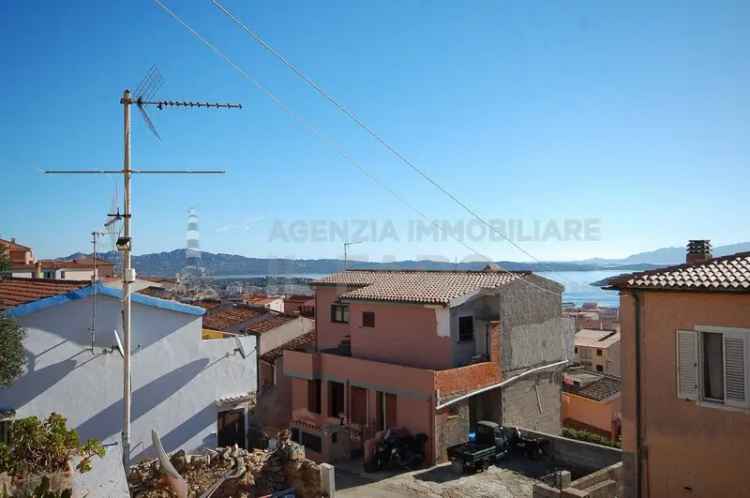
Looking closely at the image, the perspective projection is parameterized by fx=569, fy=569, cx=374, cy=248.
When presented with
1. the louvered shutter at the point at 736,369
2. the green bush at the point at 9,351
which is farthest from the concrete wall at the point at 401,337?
the green bush at the point at 9,351

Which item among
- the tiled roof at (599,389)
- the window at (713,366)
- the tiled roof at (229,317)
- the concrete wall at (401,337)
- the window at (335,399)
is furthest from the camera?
the tiled roof at (229,317)

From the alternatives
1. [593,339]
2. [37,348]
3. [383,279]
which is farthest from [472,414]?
[593,339]

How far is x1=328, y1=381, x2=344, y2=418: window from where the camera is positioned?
2198cm

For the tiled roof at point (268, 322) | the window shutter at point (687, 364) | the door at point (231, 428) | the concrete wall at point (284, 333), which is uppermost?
the window shutter at point (687, 364)

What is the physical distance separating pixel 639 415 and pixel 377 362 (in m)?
10.7

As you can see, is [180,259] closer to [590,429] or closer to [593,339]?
[593,339]

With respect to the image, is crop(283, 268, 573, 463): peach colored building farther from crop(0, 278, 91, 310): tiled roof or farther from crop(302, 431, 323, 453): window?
crop(0, 278, 91, 310): tiled roof

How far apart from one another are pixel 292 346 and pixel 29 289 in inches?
609

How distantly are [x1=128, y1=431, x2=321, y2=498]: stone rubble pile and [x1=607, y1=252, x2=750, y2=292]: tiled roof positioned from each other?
7.90 metres

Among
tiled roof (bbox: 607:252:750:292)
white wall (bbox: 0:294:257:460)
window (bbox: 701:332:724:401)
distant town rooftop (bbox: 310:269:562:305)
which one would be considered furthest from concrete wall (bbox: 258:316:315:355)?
window (bbox: 701:332:724:401)

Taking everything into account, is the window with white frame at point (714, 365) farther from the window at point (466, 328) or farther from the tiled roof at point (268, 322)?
the tiled roof at point (268, 322)

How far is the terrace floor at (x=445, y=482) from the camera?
15461 millimetres

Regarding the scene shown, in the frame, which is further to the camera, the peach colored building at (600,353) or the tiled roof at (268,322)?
the peach colored building at (600,353)

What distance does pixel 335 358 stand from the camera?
22.0 metres
